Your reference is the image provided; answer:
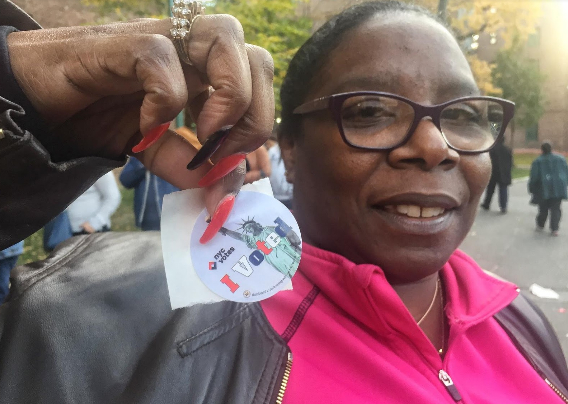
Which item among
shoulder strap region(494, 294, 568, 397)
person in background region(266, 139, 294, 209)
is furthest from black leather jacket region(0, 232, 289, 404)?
person in background region(266, 139, 294, 209)

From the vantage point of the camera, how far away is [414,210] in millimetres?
1316

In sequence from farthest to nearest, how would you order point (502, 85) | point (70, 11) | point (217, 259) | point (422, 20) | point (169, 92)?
1. point (502, 85)
2. point (70, 11)
3. point (422, 20)
4. point (217, 259)
5. point (169, 92)

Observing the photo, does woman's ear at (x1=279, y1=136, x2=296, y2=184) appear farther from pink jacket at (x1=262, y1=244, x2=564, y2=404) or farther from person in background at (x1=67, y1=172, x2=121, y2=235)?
person in background at (x1=67, y1=172, x2=121, y2=235)

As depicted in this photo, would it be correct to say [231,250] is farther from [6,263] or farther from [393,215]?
[6,263]

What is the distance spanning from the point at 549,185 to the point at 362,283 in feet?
29.2

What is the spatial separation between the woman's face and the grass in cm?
385

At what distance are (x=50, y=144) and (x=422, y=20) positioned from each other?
1200 millimetres

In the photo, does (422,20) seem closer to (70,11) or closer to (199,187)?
(199,187)

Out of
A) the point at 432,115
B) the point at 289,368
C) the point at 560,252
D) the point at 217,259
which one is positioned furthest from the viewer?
the point at 560,252

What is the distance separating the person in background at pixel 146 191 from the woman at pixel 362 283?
2539mm

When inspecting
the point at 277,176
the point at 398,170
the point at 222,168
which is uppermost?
the point at 222,168

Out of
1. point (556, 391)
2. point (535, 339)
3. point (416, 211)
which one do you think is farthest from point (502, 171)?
point (416, 211)

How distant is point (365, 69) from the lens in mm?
1364

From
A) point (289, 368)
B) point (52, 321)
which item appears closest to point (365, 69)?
point (289, 368)
